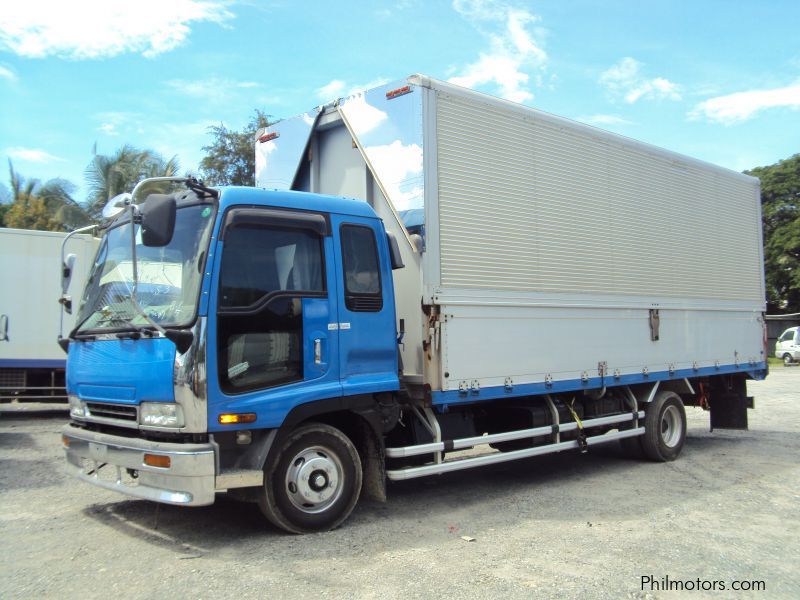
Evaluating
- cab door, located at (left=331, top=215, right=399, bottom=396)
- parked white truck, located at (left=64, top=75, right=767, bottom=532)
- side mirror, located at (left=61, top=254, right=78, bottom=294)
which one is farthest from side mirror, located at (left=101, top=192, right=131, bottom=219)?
cab door, located at (left=331, top=215, right=399, bottom=396)

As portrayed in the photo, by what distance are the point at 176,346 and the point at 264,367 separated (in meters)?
0.70

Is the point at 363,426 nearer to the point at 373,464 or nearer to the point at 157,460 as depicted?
the point at 373,464

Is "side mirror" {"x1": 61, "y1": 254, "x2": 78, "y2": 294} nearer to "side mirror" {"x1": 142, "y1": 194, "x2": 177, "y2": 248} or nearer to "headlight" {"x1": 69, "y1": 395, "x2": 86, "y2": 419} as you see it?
"headlight" {"x1": 69, "y1": 395, "x2": 86, "y2": 419}

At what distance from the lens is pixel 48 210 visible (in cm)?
2836

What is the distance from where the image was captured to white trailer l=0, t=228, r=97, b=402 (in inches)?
526

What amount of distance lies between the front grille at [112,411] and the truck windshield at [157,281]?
0.60m

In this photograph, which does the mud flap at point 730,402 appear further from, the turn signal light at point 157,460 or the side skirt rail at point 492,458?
the turn signal light at point 157,460

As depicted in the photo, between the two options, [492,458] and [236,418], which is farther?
[492,458]

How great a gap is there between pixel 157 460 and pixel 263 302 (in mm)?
1373

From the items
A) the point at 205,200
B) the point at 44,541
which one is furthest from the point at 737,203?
the point at 44,541

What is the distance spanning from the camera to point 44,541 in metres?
5.38

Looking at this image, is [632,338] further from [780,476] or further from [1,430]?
[1,430]

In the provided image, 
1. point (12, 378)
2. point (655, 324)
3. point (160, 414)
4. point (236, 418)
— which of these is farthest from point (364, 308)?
point (12, 378)

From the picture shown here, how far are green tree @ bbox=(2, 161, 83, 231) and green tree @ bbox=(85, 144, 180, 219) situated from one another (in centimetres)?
81
